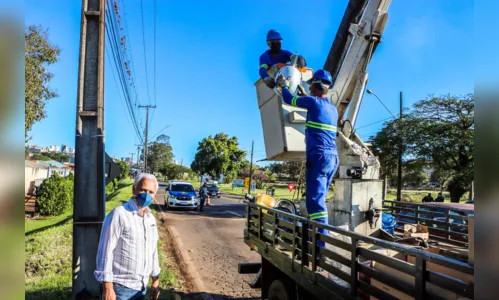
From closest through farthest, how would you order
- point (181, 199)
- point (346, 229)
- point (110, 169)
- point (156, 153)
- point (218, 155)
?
point (346, 229) < point (110, 169) < point (181, 199) < point (218, 155) < point (156, 153)

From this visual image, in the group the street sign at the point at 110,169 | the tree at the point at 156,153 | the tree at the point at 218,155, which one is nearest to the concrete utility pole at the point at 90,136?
the street sign at the point at 110,169

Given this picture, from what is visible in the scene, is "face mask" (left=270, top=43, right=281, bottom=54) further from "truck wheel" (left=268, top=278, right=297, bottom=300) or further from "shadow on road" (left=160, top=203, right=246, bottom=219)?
"shadow on road" (left=160, top=203, right=246, bottom=219)

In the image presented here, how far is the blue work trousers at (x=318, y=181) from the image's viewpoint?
3.92m

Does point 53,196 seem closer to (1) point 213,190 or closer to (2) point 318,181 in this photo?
(1) point 213,190

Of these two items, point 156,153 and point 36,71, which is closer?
point 36,71

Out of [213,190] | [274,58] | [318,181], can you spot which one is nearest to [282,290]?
[318,181]

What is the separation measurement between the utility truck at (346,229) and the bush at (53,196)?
1537 centimetres

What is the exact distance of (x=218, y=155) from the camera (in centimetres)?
5253

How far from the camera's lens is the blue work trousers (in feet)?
12.8

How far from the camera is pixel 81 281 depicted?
5223mm

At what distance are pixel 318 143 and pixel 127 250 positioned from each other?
225cm

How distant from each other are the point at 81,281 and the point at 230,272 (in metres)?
3.15
